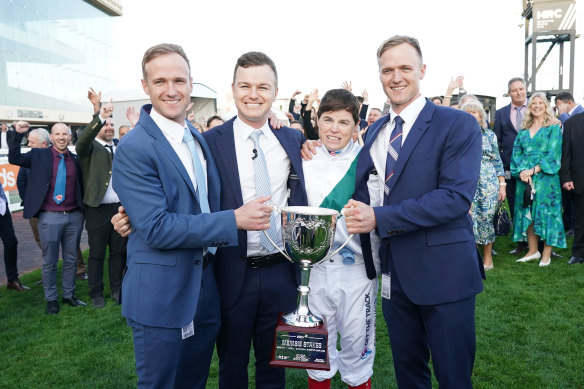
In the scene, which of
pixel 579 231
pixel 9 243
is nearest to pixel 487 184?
pixel 579 231

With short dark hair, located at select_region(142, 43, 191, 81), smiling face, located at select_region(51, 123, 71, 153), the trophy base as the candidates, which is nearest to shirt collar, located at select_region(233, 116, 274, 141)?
short dark hair, located at select_region(142, 43, 191, 81)

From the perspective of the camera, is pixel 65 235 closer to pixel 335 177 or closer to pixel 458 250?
pixel 335 177

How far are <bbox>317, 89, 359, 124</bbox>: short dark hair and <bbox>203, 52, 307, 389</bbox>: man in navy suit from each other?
348 millimetres

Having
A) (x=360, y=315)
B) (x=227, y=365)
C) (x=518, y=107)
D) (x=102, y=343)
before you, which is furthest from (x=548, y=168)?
(x=102, y=343)

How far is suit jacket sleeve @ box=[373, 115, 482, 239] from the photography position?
2.02m

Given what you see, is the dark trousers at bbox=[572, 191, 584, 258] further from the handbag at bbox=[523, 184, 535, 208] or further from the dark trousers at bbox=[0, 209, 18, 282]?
the dark trousers at bbox=[0, 209, 18, 282]

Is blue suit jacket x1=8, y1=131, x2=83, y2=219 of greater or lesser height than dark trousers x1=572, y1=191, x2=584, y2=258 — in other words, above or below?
above

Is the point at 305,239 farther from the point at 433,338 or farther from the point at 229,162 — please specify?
the point at 433,338

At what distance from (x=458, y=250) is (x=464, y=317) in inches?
13.2

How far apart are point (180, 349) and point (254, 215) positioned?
739mm

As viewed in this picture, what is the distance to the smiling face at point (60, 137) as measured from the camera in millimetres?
5539

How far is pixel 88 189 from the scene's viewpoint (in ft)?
18.0

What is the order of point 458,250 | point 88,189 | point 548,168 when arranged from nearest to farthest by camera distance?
1. point 458,250
2. point 88,189
3. point 548,168

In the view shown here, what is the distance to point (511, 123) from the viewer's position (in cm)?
692
